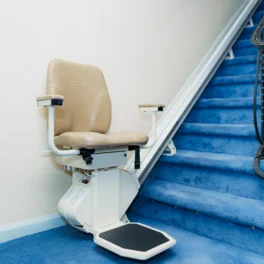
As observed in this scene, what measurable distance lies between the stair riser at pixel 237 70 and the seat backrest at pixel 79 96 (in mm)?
1598

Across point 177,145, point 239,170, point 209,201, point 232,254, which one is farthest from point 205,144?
point 232,254

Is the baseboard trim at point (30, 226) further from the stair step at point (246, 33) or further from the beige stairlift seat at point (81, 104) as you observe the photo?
the stair step at point (246, 33)

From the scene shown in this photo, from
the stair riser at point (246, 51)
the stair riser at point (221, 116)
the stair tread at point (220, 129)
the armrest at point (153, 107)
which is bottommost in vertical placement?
the stair tread at point (220, 129)

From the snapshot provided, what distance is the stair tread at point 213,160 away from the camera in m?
1.94

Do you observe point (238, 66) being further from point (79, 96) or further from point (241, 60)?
point (79, 96)

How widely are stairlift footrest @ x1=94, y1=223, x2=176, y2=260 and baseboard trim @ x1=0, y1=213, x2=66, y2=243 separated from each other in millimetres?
461

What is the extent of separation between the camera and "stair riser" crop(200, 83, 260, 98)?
271 centimetres

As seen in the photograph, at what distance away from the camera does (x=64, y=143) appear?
1.64 m

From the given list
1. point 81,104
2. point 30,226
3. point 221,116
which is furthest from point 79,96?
point 221,116

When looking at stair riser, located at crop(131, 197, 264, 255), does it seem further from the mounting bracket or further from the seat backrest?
the seat backrest

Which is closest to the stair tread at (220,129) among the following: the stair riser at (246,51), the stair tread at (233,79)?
the stair tread at (233,79)

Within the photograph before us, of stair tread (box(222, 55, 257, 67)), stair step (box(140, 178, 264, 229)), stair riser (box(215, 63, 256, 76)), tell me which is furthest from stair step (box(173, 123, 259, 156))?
stair tread (box(222, 55, 257, 67))

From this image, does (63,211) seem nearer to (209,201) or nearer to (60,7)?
(209,201)

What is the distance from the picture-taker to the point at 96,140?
155 centimetres
